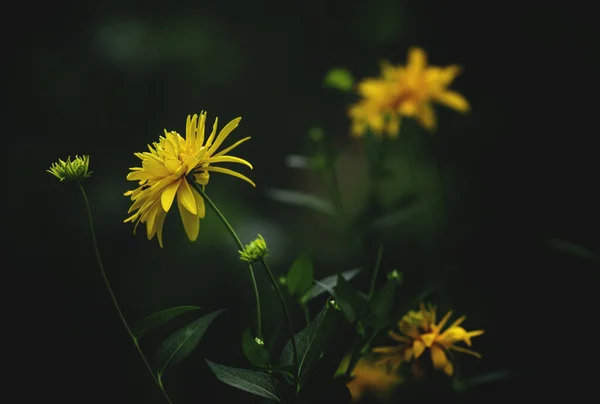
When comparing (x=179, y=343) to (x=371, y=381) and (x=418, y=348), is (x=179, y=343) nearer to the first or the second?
(x=418, y=348)

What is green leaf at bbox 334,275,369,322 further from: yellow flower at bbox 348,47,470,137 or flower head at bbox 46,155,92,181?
yellow flower at bbox 348,47,470,137

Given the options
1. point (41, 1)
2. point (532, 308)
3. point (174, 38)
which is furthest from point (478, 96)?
point (41, 1)

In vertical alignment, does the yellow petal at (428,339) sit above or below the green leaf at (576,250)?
below

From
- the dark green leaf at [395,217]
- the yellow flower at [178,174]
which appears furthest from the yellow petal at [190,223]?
the dark green leaf at [395,217]

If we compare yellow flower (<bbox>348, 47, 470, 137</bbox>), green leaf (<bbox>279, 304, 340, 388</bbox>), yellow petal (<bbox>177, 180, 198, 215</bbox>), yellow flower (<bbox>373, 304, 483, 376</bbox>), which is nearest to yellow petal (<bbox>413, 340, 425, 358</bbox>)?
yellow flower (<bbox>373, 304, 483, 376</bbox>)

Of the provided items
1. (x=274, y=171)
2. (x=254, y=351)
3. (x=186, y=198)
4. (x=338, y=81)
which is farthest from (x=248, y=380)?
(x=274, y=171)

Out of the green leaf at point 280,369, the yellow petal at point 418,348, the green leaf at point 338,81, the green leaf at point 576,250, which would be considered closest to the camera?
the green leaf at point 280,369

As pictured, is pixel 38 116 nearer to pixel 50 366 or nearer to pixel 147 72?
pixel 147 72

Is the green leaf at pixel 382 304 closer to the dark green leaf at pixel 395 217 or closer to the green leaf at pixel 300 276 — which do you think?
the green leaf at pixel 300 276
